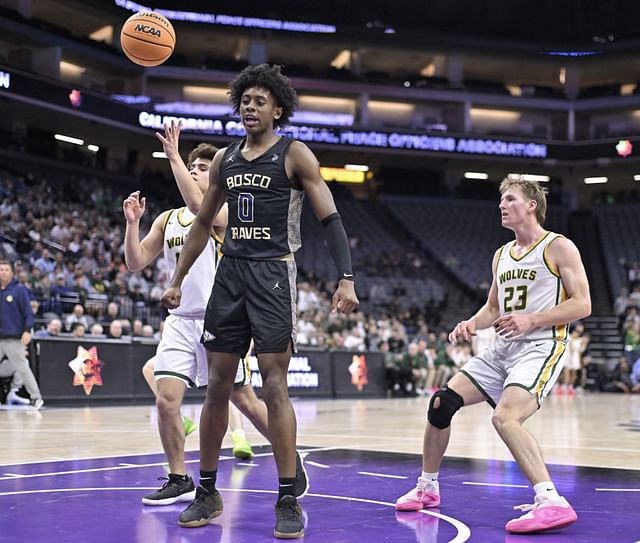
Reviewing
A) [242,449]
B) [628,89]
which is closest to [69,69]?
[628,89]

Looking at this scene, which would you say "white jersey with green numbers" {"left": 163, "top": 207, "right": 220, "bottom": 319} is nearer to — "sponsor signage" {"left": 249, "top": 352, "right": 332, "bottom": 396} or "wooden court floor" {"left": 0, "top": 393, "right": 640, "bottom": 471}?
"wooden court floor" {"left": 0, "top": 393, "right": 640, "bottom": 471}

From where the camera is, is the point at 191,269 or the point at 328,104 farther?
the point at 328,104

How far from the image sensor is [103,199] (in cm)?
2903

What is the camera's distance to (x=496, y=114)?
44375 millimetres

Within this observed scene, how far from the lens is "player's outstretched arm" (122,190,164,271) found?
6.19m

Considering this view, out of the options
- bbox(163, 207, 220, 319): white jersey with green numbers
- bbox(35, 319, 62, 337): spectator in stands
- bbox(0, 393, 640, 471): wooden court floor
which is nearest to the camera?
bbox(163, 207, 220, 319): white jersey with green numbers

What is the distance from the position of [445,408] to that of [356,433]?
5.78 m

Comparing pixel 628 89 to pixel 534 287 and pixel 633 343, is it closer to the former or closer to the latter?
pixel 633 343

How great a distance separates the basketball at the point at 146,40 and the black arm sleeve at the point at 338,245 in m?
3.70

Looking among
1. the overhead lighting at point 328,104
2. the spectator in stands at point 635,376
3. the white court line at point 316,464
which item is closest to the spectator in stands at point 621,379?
the spectator in stands at point 635,376

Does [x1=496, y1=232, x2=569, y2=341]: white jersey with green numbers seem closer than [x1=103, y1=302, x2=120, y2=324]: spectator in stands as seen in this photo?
Yes

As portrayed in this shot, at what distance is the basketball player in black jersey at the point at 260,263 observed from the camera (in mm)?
5086

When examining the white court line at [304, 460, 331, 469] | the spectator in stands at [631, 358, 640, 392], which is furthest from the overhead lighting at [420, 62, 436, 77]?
the white court line at [304, 460, 331, 469]

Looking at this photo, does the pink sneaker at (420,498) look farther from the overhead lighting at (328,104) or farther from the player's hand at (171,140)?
the overhead lighting at (328,104)
